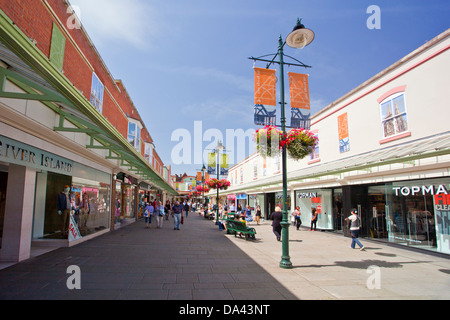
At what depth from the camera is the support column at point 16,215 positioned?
22.6ft

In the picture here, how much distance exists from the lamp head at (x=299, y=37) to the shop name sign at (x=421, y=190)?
6.65 m

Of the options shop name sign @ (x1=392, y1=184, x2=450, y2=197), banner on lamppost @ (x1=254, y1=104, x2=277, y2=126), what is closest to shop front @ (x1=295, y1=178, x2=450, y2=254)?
shop name sign @ (x1=392, y1=184, x2=450, y2=197)

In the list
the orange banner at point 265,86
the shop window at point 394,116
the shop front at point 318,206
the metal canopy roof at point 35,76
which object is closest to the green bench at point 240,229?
the shop front at point 318,206

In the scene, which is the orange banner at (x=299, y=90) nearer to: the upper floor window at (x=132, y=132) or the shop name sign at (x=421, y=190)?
the shop name sign at (x=421, y=190)

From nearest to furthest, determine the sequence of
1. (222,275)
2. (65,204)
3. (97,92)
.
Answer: (222,275) < (65,204) < (97,92)

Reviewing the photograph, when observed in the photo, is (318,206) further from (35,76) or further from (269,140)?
(35,76)

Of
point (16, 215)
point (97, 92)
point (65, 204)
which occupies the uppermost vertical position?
point (97, 92)

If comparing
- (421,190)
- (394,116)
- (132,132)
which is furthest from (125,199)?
(421,190)

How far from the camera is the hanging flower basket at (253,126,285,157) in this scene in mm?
7637

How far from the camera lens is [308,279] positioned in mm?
6004

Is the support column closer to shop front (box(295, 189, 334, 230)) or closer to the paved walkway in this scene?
the paved walkway

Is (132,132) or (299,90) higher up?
(132,132)

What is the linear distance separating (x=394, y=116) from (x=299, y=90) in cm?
578

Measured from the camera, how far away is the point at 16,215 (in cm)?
696
